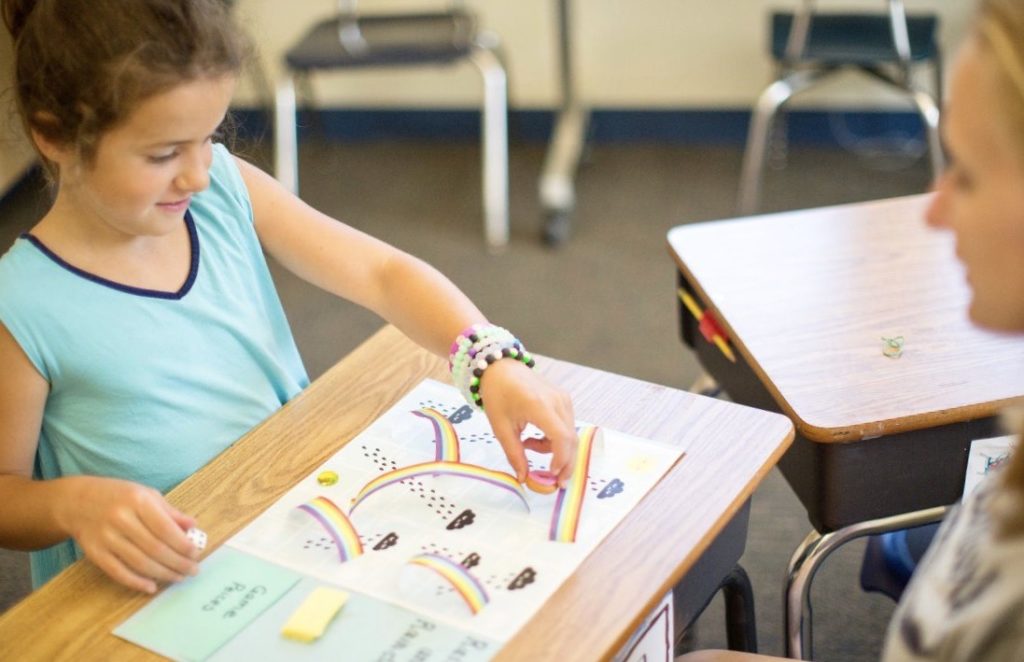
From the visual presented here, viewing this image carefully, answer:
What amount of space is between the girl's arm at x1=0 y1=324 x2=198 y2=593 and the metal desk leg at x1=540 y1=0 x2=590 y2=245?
2.06 m

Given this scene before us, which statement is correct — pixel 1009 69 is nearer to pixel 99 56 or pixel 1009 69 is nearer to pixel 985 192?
pixel 985 192

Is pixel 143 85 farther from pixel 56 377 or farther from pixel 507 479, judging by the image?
pixel 507 479

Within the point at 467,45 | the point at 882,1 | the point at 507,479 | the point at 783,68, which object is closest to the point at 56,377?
the point at 507,479

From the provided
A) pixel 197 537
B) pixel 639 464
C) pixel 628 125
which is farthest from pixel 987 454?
pixel 628 125

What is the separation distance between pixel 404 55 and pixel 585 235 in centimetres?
66

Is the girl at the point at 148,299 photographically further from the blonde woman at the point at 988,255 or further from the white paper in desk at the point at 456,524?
the blonde woman at the point at 988,255

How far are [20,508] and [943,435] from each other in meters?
0.89

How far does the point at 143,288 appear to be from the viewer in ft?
3.80

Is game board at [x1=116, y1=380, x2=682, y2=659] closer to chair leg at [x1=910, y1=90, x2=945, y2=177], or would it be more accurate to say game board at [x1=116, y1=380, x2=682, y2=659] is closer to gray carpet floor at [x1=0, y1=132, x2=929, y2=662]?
gray carpet floor at [x1=0, y1=132, x2=929, y2=662]

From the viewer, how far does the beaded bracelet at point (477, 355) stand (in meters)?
1.11

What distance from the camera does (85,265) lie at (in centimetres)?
113

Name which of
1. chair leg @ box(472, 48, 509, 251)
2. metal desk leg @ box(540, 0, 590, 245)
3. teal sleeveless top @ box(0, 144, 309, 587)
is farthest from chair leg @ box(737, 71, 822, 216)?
teal sleeveless top @ box(0, 144, 309, 587)

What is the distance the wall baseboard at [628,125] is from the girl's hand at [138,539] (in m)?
2.53

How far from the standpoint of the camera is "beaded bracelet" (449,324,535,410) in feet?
3.64
